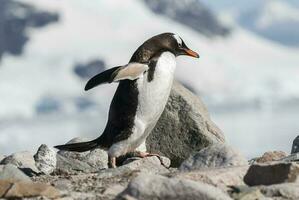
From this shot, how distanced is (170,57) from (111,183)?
330 centimetres

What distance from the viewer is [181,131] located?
14.2 meters

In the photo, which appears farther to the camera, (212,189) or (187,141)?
(187,141)

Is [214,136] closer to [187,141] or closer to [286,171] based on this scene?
[187,141]

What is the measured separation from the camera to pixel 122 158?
12.8 metres

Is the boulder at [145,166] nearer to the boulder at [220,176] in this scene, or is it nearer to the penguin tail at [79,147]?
the penguin tail at [79,147]

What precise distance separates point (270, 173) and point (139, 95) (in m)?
3.39

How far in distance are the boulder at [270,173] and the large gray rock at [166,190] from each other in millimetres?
1299

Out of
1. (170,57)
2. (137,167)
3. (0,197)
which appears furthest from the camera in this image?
(170,57)

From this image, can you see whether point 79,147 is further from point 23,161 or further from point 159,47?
point 159,47

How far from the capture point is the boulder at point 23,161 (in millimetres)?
12531

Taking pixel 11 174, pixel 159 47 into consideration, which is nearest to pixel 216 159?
pixel 11 174

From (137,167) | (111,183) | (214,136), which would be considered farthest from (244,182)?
(214,136)

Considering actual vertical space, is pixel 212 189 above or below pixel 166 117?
below

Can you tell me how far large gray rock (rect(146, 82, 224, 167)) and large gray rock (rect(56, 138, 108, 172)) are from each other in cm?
94
